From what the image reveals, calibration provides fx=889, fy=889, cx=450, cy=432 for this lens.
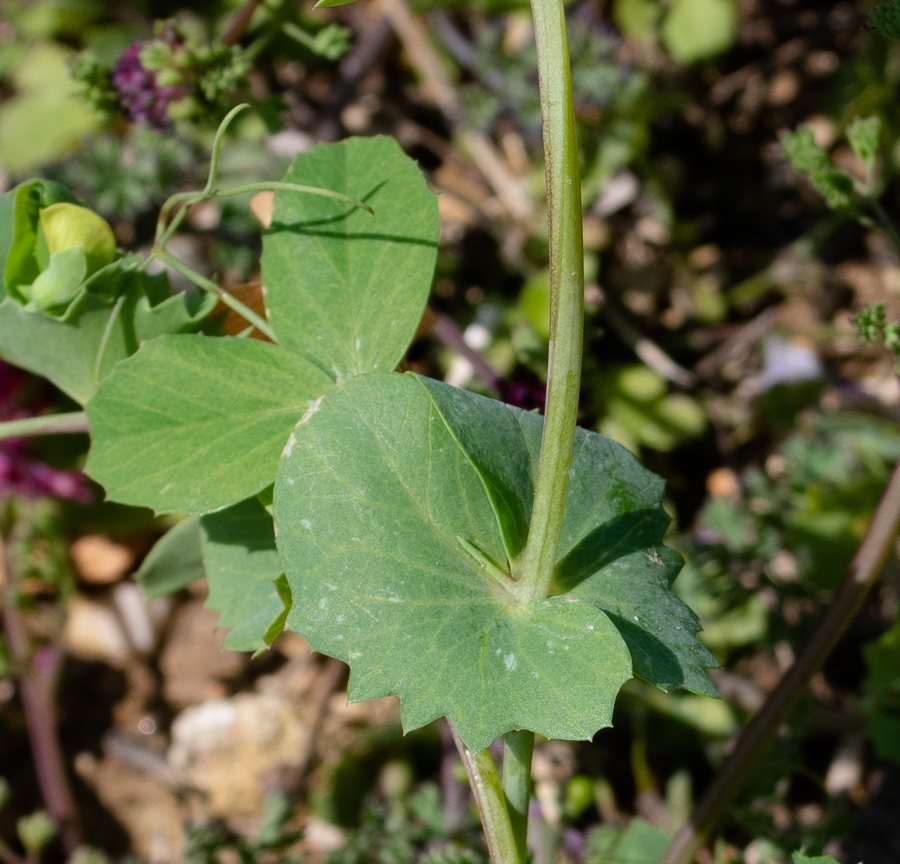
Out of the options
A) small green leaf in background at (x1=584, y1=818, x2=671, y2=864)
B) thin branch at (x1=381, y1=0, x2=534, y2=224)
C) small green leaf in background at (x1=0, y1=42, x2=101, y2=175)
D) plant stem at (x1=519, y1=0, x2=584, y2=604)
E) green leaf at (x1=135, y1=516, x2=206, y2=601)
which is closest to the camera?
plant stem at (x1=519, y1=0, x2=584, y2=604)

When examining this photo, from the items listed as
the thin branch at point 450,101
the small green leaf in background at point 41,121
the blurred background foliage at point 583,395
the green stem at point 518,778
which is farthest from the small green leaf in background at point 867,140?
the small green leaf in background at point 41,121

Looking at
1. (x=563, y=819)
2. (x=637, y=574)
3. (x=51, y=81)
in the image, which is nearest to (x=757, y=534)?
(x=563, y=819)

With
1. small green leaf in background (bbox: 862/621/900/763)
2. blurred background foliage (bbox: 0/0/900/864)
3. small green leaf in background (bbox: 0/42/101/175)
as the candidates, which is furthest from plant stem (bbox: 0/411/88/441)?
small green leaf in background (bbox: 0/42/101/175)

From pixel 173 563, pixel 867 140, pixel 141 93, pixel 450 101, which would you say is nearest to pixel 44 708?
pixel 173 563

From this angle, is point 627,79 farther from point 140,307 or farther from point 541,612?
point 541,612

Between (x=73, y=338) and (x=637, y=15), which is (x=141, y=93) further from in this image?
(x=637, y=15)

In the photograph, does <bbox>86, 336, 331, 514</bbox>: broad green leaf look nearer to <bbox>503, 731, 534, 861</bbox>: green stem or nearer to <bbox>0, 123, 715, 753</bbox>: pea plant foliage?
<bbox>0, 123, 715, 753</bbox>: pea plant foliage
